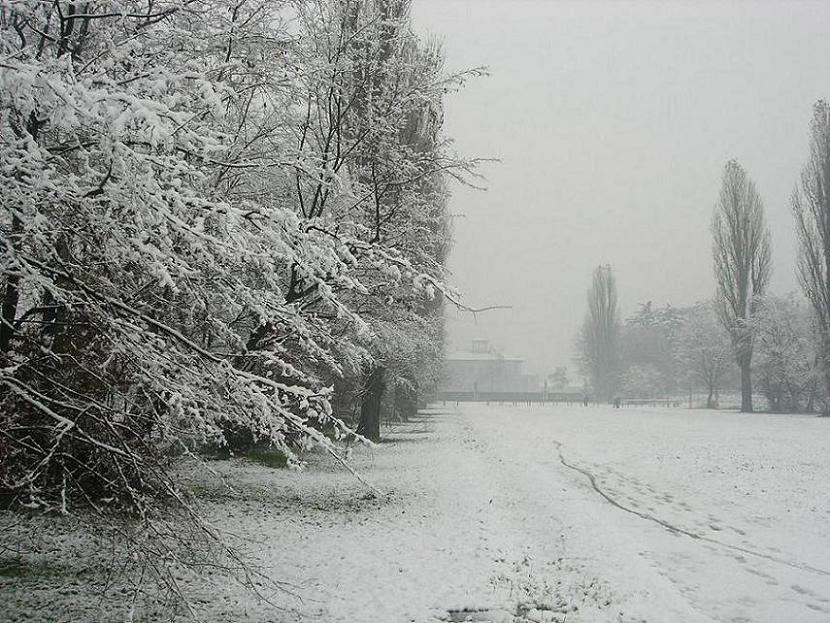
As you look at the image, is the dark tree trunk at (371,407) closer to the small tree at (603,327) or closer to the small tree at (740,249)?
the small tree at (740,249)

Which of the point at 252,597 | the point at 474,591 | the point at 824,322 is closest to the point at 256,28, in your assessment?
the point at 252,597

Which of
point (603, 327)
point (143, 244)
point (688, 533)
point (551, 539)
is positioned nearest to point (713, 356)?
point (603, 327)

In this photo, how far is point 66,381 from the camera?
188 inches

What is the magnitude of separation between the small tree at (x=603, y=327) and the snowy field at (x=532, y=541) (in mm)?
55149

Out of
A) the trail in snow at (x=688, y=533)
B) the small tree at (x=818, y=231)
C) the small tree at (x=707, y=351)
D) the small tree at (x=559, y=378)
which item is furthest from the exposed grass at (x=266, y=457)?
the small tree at (x=559, y=378)

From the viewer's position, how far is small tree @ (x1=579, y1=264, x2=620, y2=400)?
226 feet

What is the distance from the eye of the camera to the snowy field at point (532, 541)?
5.42 meters

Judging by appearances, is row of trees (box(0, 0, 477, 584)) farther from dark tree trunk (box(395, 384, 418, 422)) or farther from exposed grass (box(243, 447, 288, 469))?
dark tree trunk (box(395, 384, 418, 422))

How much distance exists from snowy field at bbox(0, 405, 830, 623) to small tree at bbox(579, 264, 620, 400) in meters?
55.1

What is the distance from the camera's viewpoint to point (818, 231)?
112 feet

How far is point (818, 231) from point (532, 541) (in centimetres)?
3473

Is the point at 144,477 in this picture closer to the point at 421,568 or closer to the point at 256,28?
the point at 421,568

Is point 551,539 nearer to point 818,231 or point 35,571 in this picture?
point 35,571

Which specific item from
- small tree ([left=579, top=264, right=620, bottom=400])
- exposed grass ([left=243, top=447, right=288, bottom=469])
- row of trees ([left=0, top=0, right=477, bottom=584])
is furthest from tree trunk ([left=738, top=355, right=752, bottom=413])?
row of trees ([left=0, top=0, right=477, bottom=584])
